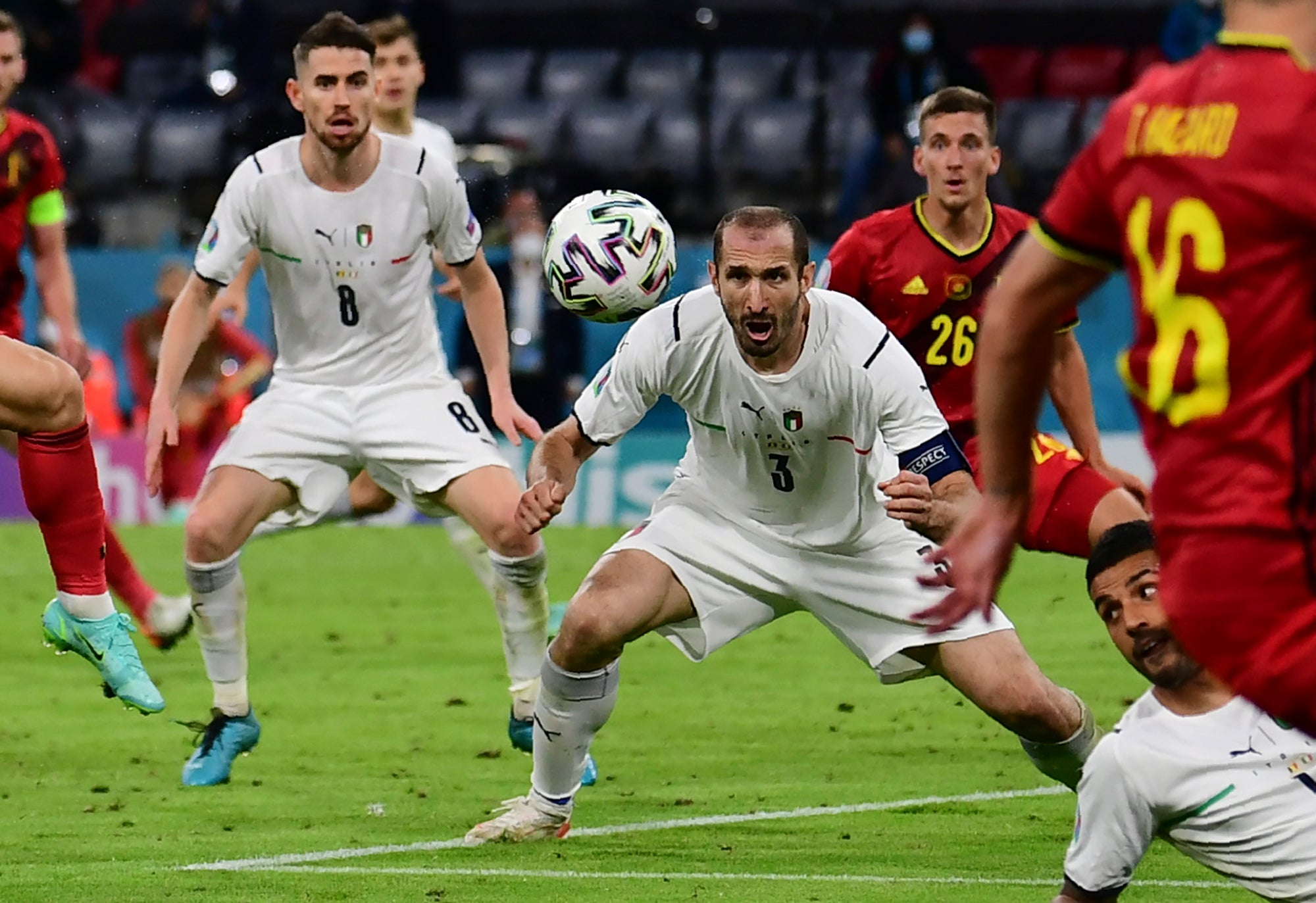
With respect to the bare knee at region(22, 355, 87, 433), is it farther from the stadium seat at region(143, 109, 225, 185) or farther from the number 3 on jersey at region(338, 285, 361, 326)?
the stadium seat at region(143, 109, 225, 185)

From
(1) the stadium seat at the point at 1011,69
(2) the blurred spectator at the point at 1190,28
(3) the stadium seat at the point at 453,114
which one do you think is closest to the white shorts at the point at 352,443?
(2) the blurred spectator at the point at 1190,28

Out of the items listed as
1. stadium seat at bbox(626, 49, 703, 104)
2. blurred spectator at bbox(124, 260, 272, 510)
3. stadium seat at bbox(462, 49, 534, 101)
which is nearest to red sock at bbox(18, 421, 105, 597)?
blurred spectator at bbox(124, 260, 272, 510)

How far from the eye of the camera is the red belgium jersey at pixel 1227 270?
2.94 metres

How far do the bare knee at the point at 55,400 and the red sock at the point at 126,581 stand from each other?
1.33 m

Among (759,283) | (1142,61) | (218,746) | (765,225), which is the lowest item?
(1142,61)

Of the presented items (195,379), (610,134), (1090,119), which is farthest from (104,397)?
(1090,119)

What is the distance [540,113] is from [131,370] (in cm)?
448

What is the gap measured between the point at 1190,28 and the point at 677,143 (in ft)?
13.3

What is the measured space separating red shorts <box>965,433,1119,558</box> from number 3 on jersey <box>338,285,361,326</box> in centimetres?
219

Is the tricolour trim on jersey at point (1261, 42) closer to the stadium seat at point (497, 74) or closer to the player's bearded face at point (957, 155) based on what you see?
the player's bearded face at point (957, 155)

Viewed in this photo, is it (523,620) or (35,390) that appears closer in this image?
(35,390)

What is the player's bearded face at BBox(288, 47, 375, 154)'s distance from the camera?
7.41 meters

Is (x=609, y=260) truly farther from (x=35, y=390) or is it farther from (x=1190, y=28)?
(x=1190, y=28)

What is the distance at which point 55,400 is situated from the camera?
→ 6.34 m
